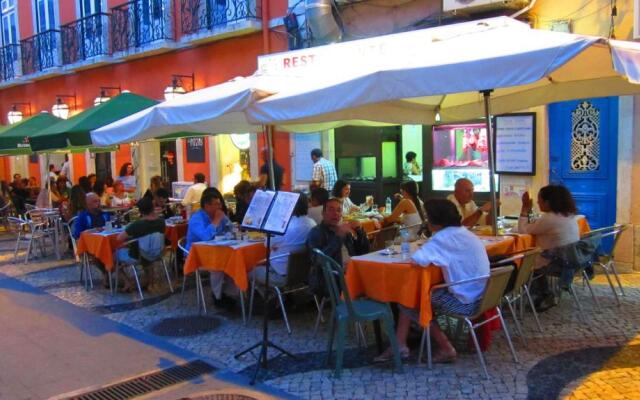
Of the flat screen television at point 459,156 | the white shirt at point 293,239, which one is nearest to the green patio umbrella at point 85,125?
the white shirt at point 293,239

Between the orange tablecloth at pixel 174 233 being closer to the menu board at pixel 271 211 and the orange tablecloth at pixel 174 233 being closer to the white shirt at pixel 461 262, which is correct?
the menu board at pixel 271 211

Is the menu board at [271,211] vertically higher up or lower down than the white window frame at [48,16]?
lower down

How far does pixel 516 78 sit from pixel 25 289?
7.27 meters

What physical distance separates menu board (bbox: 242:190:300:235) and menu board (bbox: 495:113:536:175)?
5.39m

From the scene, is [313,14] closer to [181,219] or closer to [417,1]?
[417,1]

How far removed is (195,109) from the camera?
229 inches

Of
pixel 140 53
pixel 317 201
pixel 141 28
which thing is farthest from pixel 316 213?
pixel 141 28

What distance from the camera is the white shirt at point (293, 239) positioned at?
19.1 feet

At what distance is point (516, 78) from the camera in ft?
12.9

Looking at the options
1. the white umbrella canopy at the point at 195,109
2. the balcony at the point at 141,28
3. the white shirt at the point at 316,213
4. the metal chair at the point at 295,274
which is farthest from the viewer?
the balcony at the point at 141,28

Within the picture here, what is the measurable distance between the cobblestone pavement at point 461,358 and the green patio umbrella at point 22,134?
5.93m

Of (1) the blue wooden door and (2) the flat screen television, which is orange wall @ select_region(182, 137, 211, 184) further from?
(1) the blue wooden door

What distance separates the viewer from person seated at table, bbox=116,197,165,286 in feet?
23.7

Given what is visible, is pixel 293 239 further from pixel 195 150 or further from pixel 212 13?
pixel 195 150
